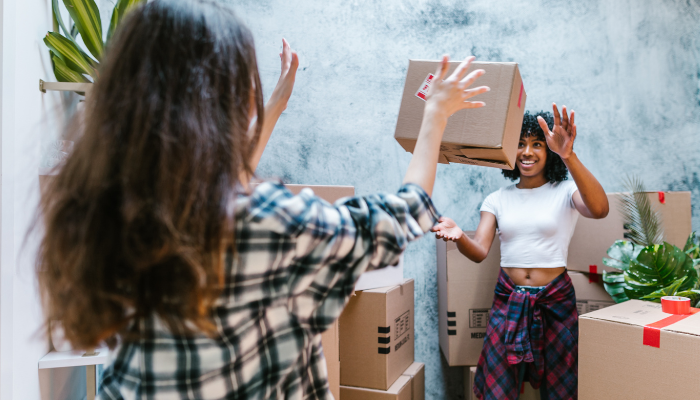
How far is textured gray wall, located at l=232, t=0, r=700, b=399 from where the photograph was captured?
231 cm

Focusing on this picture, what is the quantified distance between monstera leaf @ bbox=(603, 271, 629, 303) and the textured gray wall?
68 centimetres

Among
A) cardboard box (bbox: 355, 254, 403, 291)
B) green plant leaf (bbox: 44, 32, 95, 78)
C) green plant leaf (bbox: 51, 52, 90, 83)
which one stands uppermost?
green plant leaf (bbox: 44, 32, 95, 78)

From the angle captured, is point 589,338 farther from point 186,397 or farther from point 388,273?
point 186,397

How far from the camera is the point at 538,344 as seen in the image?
5.73ft

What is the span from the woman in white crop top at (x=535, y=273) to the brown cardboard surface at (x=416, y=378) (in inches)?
11.1

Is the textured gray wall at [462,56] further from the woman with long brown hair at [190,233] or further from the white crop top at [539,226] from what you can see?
the woman with long brown hair at [190,233]

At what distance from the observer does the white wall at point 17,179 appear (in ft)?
4.05

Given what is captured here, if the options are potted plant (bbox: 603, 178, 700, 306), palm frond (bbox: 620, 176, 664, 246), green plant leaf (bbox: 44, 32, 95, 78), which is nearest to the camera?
green plant leaf (bbox: 44, 32, 95, 78)

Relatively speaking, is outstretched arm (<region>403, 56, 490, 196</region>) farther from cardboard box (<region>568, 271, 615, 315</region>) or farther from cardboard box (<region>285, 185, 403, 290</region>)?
cardboard box (<region>568, 271, 615, 315</region>)

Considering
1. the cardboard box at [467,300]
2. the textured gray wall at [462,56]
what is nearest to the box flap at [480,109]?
the cardboard box at [467,300]

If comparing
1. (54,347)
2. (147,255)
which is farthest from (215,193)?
(54,347)

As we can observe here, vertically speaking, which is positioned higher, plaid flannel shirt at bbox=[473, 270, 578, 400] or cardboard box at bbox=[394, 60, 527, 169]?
cardboard box at bbox=[394, 60, 527, 169]

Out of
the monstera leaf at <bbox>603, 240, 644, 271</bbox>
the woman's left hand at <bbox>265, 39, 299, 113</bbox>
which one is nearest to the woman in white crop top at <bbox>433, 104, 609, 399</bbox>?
the monstera leaf at <bbox>603, 240, 644, 271</bbox>

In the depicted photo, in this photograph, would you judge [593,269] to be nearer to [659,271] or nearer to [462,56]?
[659,271]
